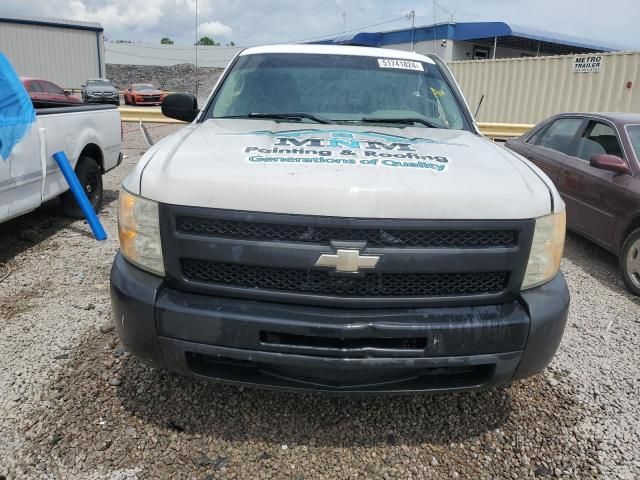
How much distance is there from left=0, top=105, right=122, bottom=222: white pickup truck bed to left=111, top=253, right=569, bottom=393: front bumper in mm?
2903

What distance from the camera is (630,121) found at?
5484 mm

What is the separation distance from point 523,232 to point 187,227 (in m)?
1.38

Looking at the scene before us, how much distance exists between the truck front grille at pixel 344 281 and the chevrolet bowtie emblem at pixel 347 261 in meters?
0.05

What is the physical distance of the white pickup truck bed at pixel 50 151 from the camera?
14.9ft

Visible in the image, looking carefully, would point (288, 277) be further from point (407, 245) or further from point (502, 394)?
point (502, 394)

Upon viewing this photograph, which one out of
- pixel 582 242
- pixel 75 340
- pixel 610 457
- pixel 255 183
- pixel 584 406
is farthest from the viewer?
pixel 582 242

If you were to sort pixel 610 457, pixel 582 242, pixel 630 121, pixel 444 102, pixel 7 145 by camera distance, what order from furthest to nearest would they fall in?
pixel 582 242
pixel 630 121
pixel 7 145
pixel 444 102
pixel 610 457

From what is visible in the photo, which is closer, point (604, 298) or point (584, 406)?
point (584, 406)

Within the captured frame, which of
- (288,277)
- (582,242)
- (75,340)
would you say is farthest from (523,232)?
(582,242)

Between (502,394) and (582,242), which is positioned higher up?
(502,394)

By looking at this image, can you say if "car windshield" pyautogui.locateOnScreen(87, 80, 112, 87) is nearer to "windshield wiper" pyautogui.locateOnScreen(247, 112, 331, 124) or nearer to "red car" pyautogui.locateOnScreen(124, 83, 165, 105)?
"red car" pyautogui.locateOnScreen(124, 83, 165, 105)

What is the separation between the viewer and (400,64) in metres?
3.83

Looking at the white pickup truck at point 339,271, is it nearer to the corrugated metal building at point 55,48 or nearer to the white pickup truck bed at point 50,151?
the white pickup truck bed at point 50,151

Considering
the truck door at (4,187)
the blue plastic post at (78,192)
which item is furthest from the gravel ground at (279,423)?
the blue plastic post at (78,192)
